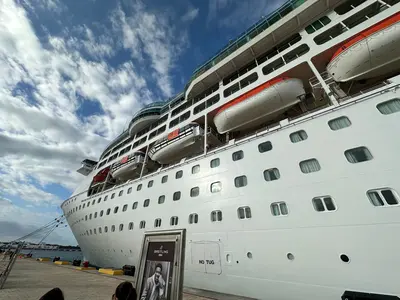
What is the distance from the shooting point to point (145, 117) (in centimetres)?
1922

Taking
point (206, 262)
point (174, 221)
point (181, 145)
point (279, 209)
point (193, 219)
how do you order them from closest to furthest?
point (279, 209) → point (206, 262) → point (193, 219) → point (174, 221) → point (181, 145)

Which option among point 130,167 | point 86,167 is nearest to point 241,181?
point 130,167

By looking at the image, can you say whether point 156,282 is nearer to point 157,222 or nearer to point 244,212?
point 244,212

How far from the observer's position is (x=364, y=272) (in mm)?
4453

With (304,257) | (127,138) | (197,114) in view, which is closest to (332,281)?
(304,257)

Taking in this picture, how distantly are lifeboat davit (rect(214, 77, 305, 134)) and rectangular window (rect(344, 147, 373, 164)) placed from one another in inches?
157

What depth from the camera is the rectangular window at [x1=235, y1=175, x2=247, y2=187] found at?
734 cm

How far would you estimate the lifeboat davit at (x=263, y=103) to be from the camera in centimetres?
867

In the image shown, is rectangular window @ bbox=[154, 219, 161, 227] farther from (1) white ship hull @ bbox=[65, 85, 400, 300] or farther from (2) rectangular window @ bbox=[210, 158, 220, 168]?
(2) rectangular window @ bbox=[210, 158, 220, 168]

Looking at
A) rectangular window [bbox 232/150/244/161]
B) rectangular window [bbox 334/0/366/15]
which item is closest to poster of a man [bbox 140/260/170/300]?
rectangular window [bbox 232/150/244/161]

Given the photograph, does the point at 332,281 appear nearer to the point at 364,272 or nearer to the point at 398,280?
the point at 364,272

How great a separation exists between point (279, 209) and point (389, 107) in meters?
4.73

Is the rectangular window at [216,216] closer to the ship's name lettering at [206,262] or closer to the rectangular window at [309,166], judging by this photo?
the ship's name lettering at [206,262]

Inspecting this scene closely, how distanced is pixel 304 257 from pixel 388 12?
10.8 metres
